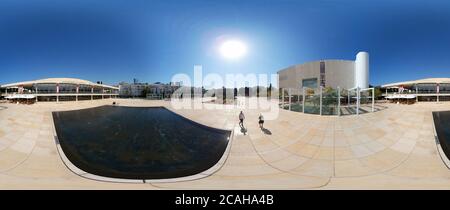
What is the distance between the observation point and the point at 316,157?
1.52 m

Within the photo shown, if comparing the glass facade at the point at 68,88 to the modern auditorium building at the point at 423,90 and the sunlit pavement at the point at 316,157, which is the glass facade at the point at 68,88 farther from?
the modern auditorium building at the point at 423,90

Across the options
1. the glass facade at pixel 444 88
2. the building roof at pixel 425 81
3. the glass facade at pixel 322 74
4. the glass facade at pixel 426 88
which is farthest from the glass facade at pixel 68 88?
the glass facade at pixel 444 88

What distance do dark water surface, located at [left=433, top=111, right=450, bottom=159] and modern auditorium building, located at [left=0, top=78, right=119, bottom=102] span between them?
3.26 metres

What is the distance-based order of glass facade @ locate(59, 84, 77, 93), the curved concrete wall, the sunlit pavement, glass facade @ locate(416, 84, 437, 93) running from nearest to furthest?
the curved concrete wall < the sunlit pavement < glass facade @ locate(416, 84, 437, 93) < glass facade @ locate(59, 84, 77, 93)

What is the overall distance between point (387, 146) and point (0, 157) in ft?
12.8

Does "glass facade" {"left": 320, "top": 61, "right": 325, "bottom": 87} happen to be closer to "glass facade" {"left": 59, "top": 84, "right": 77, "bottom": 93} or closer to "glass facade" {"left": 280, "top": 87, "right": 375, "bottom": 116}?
"glass facade" {"left": 280, "top": 87, "right": 375, "bottom": 116}

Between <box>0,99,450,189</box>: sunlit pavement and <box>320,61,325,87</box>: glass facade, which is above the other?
<box>320,61,325,87</box>: glass facade

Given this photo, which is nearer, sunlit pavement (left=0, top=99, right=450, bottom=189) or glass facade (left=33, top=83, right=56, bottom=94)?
sunlit pavement (left=0, top=99, right=450, bottom=189)

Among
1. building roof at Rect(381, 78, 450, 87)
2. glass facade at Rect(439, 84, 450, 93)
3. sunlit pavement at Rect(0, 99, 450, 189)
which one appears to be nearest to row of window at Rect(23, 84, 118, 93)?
sunlit pavement at Rect(0, 99, 450, 189)

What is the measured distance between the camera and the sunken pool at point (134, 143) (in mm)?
1821

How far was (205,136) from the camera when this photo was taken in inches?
81.3

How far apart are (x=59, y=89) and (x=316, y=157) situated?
8.31ft

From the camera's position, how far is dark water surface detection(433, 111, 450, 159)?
1647 millimetres

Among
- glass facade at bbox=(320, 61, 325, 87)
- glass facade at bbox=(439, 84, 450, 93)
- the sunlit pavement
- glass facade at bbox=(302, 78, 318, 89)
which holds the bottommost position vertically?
the sunlit pavement
